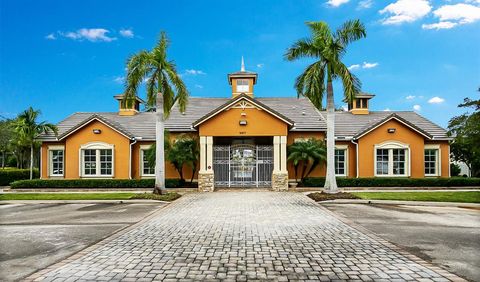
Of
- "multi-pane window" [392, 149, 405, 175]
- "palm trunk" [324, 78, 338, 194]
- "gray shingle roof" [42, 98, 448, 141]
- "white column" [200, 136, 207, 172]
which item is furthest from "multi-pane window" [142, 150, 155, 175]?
"multi-pane window" [392, 149, 405, 175]

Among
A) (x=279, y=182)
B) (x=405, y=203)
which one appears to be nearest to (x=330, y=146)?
(x=405, y=203)

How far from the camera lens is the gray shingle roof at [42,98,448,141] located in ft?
82.3

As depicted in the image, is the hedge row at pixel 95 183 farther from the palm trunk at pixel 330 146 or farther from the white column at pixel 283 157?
the palm trunk at pixel 330 146

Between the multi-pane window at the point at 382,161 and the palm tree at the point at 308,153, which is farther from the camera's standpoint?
the multi-pane window at the point at 382,161

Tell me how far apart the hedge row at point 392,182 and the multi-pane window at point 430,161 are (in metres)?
2.20

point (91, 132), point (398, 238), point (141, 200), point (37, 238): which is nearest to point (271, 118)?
point (141, 200)

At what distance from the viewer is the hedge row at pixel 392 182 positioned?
22797 mm

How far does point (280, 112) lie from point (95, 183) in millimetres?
14471

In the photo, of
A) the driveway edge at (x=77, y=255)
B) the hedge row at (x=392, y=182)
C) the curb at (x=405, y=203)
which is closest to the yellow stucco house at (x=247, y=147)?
the hedge row at (x=392, y=182)

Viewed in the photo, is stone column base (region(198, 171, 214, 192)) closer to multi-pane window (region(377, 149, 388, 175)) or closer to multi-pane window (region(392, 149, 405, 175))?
multi-pane window (region(377, 149, 388, 175))

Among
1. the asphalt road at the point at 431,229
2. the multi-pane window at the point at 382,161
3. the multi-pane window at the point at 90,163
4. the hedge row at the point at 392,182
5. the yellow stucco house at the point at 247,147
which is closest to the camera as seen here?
the asphalt road at the point at 431,229

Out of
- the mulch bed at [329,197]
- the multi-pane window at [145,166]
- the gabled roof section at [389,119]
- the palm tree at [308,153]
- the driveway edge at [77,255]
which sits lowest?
the driveway edge at [77,255]

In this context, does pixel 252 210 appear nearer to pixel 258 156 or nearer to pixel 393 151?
pixel 258 156

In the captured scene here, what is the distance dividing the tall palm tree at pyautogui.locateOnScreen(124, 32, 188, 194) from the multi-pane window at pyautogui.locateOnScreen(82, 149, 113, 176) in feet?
24.1
